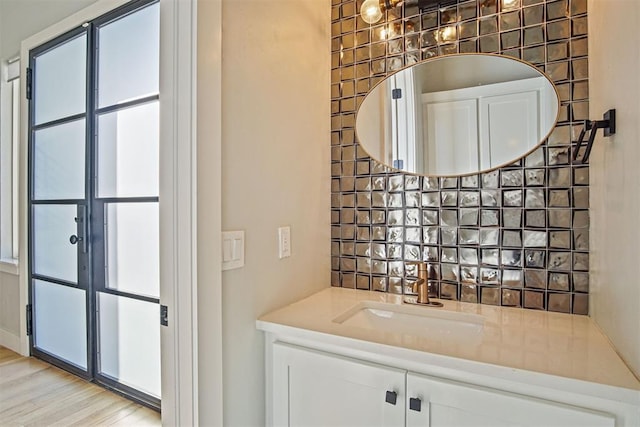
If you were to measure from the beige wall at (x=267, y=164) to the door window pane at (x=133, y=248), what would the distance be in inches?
33.1

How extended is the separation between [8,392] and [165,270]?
1.93 metres

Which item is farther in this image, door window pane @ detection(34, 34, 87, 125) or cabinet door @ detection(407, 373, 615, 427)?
door window pane @ detection(34, 34, 87, 125)

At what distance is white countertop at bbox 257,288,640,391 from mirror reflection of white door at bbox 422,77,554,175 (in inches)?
21.7

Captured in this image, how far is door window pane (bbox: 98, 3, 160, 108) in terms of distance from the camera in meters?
1.82

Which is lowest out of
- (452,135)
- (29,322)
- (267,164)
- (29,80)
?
(29,322)

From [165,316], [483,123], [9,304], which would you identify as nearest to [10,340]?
[9,304]

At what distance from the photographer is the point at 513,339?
3.17ft

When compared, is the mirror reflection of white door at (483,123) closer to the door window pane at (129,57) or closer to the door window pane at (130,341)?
the door window pane at (129,57)

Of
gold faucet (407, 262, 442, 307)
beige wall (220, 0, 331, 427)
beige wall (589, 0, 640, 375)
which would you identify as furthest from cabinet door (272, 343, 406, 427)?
beige wall (589, 0, 640, 375)

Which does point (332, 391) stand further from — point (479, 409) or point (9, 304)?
point (9, 304)

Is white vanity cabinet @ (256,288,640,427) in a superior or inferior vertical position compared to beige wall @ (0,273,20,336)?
superior

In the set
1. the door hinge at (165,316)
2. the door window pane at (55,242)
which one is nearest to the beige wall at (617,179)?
the door hinge at (165,316)

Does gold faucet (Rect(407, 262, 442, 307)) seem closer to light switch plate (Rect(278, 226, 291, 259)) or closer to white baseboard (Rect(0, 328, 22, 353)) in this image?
light switch plate (Rect(278, 226, 291, 259))

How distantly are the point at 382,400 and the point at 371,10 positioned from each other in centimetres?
139
